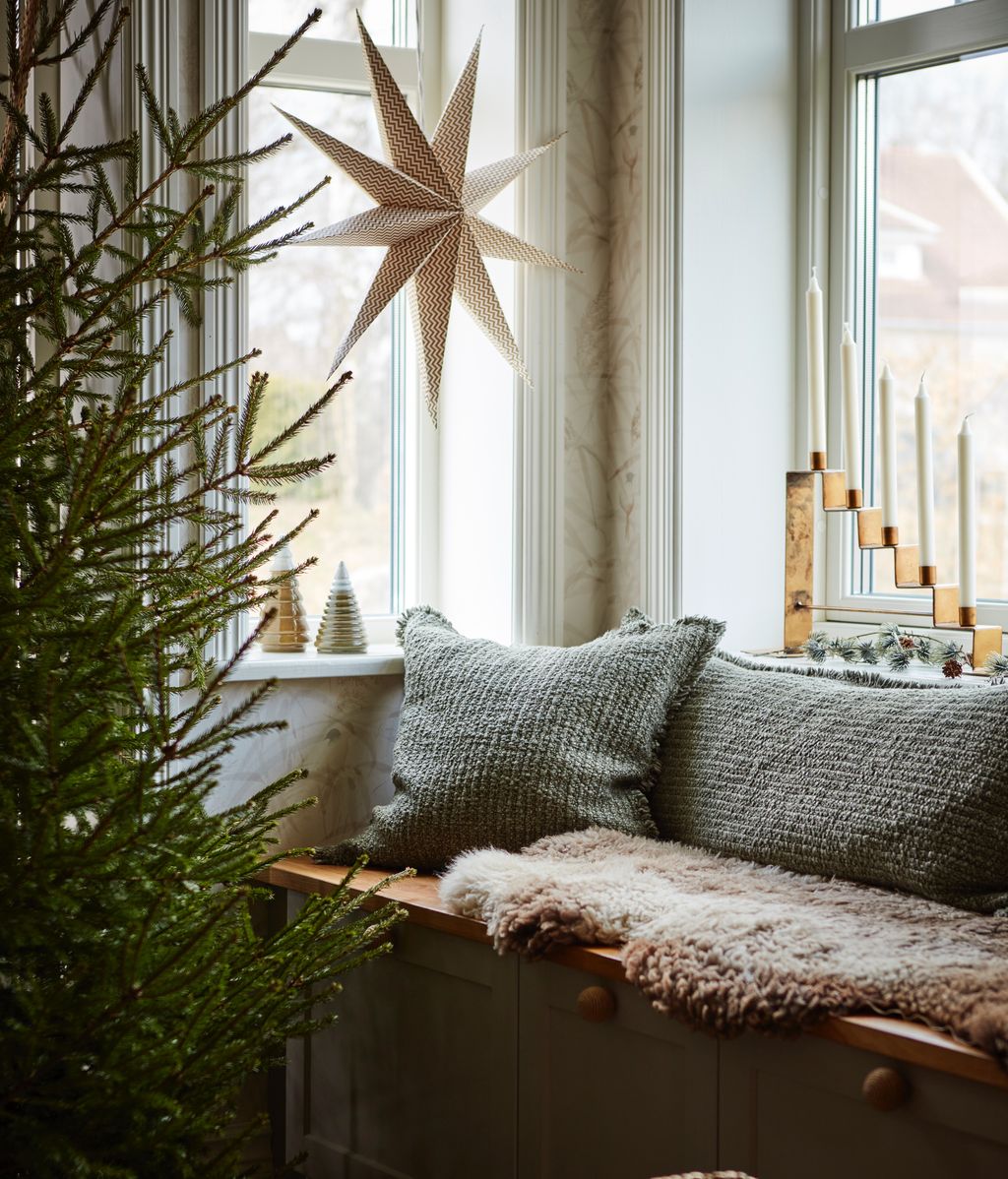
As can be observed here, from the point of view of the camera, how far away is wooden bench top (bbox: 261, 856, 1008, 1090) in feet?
4.23


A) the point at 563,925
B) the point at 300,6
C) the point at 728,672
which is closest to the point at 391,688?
the point at 728,672

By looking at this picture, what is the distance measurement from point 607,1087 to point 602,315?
1455mm

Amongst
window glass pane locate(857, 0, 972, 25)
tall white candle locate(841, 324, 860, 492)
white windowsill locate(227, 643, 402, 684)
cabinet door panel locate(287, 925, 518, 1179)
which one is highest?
window glass pane locate(857, 0, 972, 25)

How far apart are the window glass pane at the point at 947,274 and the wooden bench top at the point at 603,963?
1136 mm

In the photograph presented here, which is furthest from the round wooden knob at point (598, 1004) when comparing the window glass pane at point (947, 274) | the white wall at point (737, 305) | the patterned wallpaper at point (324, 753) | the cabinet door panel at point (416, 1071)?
the window glass pane at point (947, 274)

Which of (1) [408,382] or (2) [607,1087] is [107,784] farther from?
(1) [408,382]

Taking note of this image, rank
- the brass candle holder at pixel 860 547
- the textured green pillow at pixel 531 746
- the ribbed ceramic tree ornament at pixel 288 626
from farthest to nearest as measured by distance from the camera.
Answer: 1. the ribbed ceramic tree ornament at pixel 288 626
2. the brass candle holder at pixel 860 547
3. the textured green pillow at pixel 531 746

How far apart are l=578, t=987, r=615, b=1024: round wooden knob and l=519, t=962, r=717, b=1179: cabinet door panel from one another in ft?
0.03

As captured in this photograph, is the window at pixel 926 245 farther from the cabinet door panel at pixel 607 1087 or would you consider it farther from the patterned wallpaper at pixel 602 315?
the cabinet door panel at pixel 607 1087

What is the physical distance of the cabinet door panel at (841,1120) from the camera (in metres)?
1.30

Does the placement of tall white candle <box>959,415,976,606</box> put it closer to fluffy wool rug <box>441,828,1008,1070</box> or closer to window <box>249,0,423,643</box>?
fluffy wool rug <box>441,828,1008,1070</box>

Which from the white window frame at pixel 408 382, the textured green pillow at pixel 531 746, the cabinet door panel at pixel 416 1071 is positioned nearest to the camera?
the cabinet door panel at pixel 416 1071

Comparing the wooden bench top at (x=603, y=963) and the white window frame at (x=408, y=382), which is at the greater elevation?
the white window frame at (x=408, y=382)

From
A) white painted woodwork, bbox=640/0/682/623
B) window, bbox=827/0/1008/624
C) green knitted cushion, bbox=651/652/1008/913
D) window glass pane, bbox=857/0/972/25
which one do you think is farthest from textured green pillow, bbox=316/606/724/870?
window glass pane, bbox=857/0/972/25
